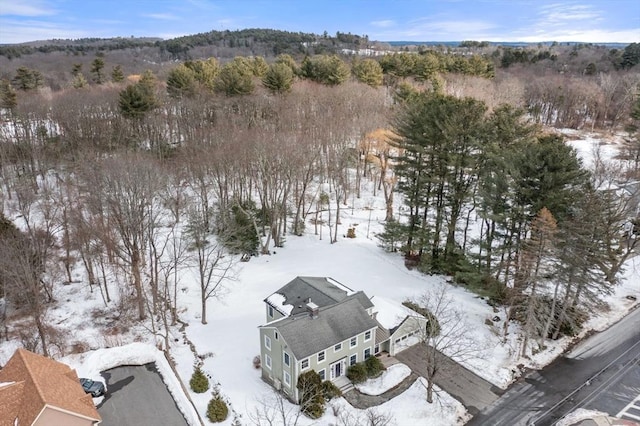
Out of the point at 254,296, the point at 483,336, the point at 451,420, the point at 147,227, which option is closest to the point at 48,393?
the point at 147,227

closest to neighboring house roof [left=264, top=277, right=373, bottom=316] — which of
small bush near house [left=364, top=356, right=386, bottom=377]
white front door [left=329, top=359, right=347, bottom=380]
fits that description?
small bush near house [left=364, top=356, right=386, bottom=377]

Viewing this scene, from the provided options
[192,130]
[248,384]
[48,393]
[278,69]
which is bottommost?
[248,384]

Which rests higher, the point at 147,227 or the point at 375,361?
the point at 147,227

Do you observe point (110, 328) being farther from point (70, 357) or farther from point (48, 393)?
→ point (48, 393)

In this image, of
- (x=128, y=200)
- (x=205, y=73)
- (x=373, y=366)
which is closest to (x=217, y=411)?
(x=373, y=366)

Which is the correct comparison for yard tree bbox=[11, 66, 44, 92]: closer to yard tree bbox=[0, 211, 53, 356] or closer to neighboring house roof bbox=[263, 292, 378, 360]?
yard tree bbox=[0, 211, 53, 356]
